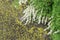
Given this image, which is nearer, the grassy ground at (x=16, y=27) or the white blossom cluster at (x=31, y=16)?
the grassy ground at (x=16, y=27)

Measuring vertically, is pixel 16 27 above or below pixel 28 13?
below

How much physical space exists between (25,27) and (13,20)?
0.28m

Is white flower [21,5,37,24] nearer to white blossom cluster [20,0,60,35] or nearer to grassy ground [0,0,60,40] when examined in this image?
white blossom cluster [20,0,60,35]

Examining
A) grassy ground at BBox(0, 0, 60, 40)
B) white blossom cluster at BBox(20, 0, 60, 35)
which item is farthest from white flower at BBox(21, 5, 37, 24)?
grassy ground at BBox(0, 0, 60, 40)

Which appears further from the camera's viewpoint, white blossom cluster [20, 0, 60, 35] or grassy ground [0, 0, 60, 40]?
white blossom cluster [20, 0, 60, 35]

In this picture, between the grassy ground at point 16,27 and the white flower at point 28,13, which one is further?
the white flower at point 28,13

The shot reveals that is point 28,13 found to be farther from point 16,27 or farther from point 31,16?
point 16,27

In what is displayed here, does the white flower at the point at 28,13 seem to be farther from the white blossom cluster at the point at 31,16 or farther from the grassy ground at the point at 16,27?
the grassy ground at the point at 16,27

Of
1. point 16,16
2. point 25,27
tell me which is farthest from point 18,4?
point 25,27

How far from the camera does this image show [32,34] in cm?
381

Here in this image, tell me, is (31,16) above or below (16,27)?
above

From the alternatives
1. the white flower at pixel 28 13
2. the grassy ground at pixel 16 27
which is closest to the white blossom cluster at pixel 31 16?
the white flower at pixel 28 13

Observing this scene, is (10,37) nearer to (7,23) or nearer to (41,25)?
(7,23)

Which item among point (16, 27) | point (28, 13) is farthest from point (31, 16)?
point (16, 27)
